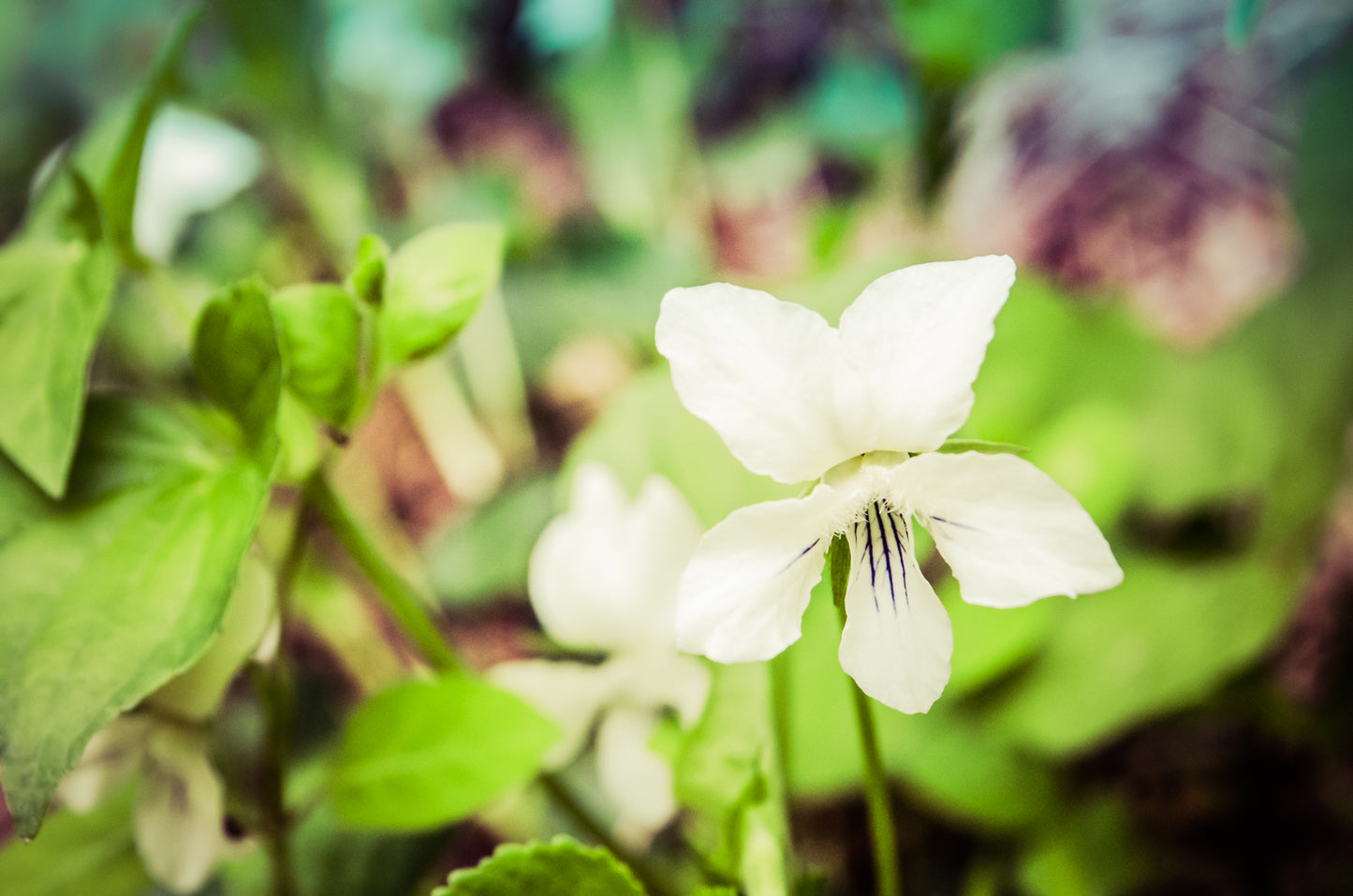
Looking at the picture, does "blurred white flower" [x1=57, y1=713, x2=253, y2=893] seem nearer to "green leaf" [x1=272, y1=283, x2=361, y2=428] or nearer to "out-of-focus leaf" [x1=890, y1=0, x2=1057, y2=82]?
"green leaf" [x1=272, y1=283, x2=361, y2=428]

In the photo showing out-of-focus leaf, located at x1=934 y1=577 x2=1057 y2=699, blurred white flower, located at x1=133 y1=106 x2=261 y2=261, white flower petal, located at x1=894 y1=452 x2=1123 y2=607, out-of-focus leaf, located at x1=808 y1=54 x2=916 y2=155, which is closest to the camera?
white flower petal, located at x1=894 y1=452 x2=1123 y2=607

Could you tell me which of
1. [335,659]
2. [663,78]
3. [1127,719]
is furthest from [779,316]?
[663,78]

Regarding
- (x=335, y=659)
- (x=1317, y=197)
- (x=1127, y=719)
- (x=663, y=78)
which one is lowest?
(x=335, y=659)

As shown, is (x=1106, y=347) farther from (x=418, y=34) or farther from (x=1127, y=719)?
(x=418, y=34)

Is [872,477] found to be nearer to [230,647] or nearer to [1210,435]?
[230,647]

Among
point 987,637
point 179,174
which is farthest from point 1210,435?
point 179,174

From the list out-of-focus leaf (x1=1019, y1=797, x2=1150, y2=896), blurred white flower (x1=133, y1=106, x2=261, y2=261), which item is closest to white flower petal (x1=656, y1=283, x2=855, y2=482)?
out-of-focus leaf (x1=1019, y1=797, x2=1150, y2=896)
